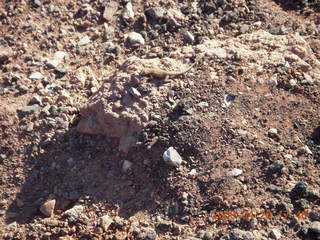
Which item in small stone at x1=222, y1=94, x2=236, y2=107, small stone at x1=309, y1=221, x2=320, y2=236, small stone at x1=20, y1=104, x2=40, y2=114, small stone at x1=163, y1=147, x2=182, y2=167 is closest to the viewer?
small stone at x1=309, y1=221, x2=320, y2=236

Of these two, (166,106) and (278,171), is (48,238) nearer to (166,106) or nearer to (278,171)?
(166,106)

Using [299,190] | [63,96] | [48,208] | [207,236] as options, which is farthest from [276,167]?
[63,96]

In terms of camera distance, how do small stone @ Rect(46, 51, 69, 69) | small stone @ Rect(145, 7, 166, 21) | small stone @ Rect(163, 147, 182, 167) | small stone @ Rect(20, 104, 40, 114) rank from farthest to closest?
1. small stone @ Rect(145, 7, 166, 21)
2. small stone @ Rect(46, 51, 69, 69)
3. small stone @ Rect(20, 104, 40, 114)
4. small stone @ Rect(163, 147, 182, 167)

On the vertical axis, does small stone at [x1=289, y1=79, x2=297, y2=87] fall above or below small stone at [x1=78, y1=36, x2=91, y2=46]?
above

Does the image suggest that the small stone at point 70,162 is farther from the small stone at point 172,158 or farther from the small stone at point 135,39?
the small stone at point 135,39

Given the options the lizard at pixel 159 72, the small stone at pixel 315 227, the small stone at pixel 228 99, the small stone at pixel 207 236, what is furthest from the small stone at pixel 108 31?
the small stone at pixel 315 227

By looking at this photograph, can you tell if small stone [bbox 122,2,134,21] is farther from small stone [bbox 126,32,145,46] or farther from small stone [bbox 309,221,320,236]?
small stone [bbox 309,221,320,236]

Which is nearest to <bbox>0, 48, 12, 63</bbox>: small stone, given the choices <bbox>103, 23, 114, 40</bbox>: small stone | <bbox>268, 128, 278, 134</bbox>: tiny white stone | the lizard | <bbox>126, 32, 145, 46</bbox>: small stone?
<bbox>103, 23, 114, 40</bbox>: small stone

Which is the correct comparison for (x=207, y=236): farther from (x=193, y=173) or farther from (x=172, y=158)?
(x=172, y=158)
